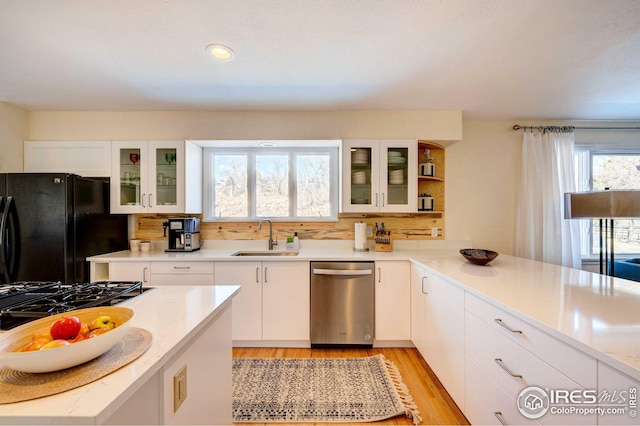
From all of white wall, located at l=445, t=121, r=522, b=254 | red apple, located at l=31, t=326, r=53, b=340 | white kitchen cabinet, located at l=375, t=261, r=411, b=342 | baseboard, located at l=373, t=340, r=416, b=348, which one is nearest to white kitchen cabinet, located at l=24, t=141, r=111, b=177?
red apple, located at l=31, t=326, r=53, b=340

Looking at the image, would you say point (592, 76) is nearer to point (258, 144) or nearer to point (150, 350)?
point (258, 144)

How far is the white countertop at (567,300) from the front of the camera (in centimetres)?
81

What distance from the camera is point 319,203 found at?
3.04m

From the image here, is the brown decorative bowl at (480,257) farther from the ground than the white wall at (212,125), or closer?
closer

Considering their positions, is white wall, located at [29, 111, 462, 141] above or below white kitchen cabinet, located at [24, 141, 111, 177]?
above

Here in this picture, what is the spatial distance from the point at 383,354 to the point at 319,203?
1.68 m

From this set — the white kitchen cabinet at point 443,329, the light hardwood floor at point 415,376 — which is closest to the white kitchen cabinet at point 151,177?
the light hardwood floor at point 415,376

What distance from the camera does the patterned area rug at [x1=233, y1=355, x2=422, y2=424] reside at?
1.64 meters

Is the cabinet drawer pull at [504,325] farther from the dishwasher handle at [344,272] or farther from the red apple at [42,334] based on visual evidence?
the red apple at [42,334]

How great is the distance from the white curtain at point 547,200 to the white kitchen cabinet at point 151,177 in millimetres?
3685

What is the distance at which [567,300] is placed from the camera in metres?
1.19

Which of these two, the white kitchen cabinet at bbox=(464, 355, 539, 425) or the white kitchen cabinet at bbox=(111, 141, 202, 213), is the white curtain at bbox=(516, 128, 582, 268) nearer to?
the white kitchen cabinet at bbox=(464, 355, 539, 425)

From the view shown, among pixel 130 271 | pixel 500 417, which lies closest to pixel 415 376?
pixel 500 417
